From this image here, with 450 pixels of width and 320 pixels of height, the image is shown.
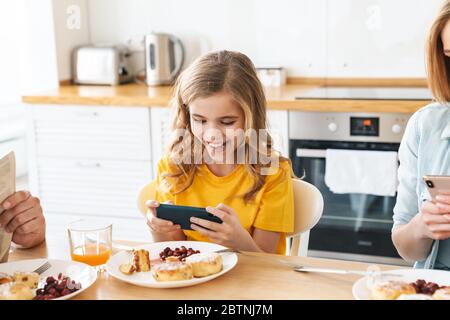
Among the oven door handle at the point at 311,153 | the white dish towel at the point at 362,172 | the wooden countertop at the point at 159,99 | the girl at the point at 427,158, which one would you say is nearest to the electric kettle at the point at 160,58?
the wooden countertop at the point at 159,99

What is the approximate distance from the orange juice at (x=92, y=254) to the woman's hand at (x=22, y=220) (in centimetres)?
20

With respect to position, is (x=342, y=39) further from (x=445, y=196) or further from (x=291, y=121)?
(x=445, y=196)

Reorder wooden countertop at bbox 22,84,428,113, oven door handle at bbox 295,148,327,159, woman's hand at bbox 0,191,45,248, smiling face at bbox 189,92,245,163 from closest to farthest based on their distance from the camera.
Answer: woman's hand at bbox 0,191,45,248 → smiling face at bbox 189,92,245,163 → wooden countertop at bbox 22,84,428,113 → oven door handle at bbox 295,148,327,159

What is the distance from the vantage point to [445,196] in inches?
51.4

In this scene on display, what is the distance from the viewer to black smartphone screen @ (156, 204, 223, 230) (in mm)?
1432

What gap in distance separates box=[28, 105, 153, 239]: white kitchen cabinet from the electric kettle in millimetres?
439

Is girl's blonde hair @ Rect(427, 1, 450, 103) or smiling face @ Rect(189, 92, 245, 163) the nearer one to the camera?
girl's blonde hair @ Rect(427, 1, 450, 103)

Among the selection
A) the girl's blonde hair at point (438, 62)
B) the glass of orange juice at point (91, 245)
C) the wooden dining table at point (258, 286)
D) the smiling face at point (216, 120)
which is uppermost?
the girl's blonde hair at point (438, 62)

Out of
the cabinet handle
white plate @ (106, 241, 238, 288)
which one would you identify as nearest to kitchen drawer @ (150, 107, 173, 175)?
the cabinet handle

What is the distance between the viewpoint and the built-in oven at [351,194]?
108 inches

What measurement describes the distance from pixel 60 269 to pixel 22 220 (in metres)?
0.25

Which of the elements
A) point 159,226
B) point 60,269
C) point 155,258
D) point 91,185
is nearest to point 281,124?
point 91,185

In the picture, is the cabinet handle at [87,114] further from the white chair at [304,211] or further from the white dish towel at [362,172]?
the white chair at [304,211]

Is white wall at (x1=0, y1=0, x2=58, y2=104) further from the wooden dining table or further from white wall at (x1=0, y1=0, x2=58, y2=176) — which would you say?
the wooden dining table
